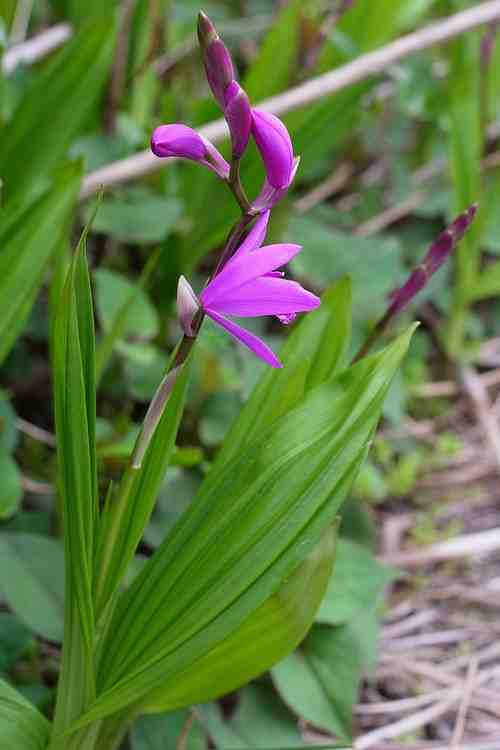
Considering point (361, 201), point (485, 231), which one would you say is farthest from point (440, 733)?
point (361, 201)

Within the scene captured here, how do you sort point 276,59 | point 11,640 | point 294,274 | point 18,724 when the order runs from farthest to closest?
point 294,274, point 276,59, point 11,640, point 18,724

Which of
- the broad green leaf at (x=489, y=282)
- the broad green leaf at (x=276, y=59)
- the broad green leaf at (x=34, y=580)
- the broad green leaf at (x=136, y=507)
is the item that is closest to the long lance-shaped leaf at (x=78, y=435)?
the broad green leaf at (x=136, y=507)

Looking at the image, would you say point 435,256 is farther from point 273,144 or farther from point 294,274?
point 294,274

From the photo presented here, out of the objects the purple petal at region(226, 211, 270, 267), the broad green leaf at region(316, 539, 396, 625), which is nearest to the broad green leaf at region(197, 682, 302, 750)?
the broad green leaf at region(316, 539, 396, 625)

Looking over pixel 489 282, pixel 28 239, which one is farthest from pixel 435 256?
pixel 489 282

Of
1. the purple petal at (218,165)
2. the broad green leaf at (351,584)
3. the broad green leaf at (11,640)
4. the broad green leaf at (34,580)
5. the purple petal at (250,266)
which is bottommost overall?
the broad green leaf at (11,640)

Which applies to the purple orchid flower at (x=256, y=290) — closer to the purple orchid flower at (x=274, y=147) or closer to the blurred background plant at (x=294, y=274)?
the purple orchid flower at (x=274, y=147)

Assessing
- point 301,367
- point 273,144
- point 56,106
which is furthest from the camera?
point 56,106
